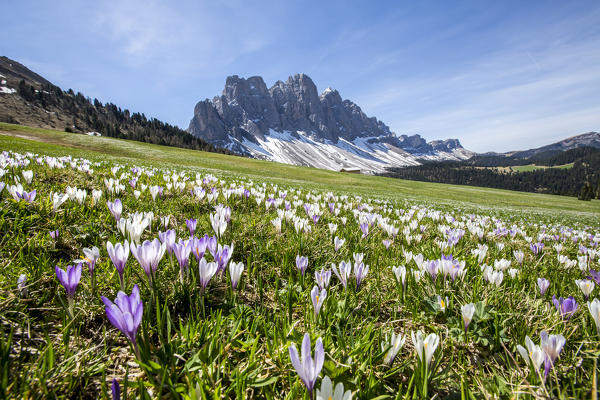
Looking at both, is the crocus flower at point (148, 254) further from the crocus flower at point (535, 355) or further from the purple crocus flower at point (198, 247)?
the crocus flower at point (535, 355)

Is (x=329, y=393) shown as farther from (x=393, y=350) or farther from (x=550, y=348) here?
(x=550, y=348)

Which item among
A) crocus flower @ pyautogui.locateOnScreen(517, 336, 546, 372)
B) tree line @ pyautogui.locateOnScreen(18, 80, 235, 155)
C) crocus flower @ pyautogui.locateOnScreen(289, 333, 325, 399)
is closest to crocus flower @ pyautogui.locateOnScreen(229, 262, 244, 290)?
crocus flower @ pyautogui.locateOnScreen(289, 333, 325, 399)

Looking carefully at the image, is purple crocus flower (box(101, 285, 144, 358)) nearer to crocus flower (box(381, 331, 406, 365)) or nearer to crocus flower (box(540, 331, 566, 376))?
crocus flower (box(381, 331, 406, 365))

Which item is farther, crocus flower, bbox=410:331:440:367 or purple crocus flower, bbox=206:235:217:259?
purple crocus flower, bbox=206:235:217:259

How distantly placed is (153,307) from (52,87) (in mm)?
236529

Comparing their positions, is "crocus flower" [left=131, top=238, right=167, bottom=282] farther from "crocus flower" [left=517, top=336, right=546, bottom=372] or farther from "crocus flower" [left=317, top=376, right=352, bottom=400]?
"crocus flower" [left=517, top=336, right=546, bottom=372]

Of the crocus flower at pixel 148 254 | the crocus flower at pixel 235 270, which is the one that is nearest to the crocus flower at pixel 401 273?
the crocus flower at pixel 235 270

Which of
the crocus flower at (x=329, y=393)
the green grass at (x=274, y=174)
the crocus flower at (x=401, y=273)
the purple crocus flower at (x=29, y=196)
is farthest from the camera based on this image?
the green grass at (x=274, y=174)

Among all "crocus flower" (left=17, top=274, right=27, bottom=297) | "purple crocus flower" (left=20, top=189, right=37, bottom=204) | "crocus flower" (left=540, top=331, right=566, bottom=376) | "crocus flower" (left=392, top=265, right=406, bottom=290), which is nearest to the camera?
"crocus flower" (left=540, top=331, right=566, bottom=376)

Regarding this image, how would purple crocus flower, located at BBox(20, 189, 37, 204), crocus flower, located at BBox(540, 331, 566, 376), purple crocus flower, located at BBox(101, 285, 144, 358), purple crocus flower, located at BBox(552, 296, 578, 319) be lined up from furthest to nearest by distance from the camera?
purple crocus flower, located at BBox(20, 189, 37, 204) → purple crocus flower, located at BBox(552, 296, 578, 319) → crocus flower, located at BBox(540, 331, 566, 376) → purple crocus flower, located at BBox(101, 285, 144, 358)

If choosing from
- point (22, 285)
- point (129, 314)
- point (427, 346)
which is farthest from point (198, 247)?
point (427, 346)

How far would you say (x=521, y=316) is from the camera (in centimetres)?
188

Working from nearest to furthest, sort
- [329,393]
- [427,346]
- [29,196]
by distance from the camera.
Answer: [329,393]
[427,346]
[29,196]

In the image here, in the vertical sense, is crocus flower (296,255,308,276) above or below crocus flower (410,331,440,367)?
above
